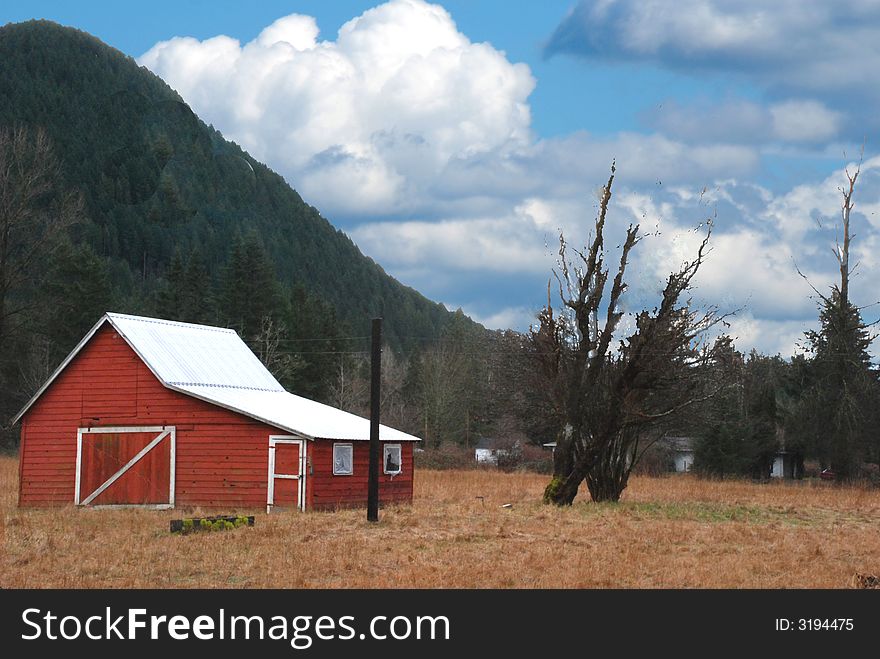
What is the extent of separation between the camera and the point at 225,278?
8475 cm

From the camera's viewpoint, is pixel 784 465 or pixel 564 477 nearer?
pixel 564 477

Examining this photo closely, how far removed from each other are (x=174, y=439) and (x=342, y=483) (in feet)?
16.9

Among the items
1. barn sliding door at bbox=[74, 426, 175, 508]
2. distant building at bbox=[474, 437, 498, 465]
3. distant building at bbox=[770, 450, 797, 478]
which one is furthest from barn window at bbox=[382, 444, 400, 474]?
distant building at bbox=[770, 450, 797, 478]

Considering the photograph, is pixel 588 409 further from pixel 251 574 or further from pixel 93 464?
pixel 251 574

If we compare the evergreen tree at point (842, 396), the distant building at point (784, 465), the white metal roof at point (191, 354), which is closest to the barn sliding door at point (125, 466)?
the white metal roof at point (191, 354)

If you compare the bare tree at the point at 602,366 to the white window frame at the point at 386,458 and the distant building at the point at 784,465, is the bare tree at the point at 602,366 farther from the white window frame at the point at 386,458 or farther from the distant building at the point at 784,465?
the distant building at the point at 784,465

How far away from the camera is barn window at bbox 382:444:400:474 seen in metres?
35.9

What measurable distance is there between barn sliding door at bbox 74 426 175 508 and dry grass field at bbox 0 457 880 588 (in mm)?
1518

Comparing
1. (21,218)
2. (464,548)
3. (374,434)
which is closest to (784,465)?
(21,218)

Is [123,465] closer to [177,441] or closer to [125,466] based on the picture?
[125,466]

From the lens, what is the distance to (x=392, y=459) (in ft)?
119

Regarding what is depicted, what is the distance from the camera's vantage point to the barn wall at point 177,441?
32.9 m
